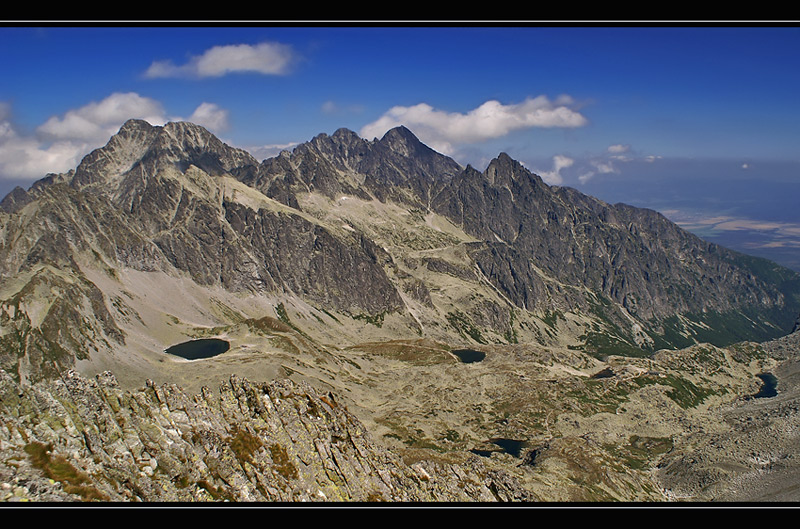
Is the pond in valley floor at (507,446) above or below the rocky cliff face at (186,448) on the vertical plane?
below

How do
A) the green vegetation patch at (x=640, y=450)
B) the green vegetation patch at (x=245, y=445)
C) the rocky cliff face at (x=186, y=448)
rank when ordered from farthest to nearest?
the green vegetation patch at (x=640, y=450)
the green vegetation patch at (x=245, y=445)
the rocky cliff face at (x=186, y=448)

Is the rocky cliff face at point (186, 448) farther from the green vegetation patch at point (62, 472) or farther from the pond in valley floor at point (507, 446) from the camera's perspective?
the pond in valley floor at point (507, 446)

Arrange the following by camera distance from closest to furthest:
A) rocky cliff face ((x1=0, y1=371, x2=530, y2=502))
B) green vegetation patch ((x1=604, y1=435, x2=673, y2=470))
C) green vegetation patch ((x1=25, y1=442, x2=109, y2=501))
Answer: green vegetation patch ((x1=25, y1=442, x2=109, y2=501))
rocky cliff face ((x1=0, y1=371, x2=530, y2=502))
green vegetation patch ((x1=604, y1=435, x2=673, y2=470))

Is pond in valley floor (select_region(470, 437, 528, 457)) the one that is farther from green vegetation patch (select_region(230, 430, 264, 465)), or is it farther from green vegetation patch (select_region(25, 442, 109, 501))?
green vegetation patch (select_region(25, 442, 109, 501))

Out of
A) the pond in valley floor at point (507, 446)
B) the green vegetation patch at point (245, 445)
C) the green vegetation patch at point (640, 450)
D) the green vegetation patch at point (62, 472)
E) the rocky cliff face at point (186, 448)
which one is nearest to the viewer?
the green vegetation patch at point (62, 472)

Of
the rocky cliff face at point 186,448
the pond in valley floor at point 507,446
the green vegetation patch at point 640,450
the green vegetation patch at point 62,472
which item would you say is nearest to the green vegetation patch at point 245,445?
the rocky cliff face at point 186,448

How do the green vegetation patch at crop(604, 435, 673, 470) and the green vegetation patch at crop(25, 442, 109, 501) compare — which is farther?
the green vegetation patch at crop(604, 435, 673, 470)

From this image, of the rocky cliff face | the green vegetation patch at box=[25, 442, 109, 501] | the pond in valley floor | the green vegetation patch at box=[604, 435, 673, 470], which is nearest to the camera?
the green vegetation patch at box=[25, 442, 109, 501]

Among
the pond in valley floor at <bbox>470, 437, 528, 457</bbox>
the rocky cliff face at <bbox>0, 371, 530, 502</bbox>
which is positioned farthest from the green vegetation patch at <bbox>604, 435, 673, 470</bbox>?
the rocky cliff face at <bbox>0, 371, 530, 502</bbox>

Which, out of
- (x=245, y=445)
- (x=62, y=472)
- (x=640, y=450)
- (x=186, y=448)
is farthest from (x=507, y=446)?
(x=62, y=472)

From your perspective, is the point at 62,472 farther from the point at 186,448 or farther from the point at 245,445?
the point at 245,445
